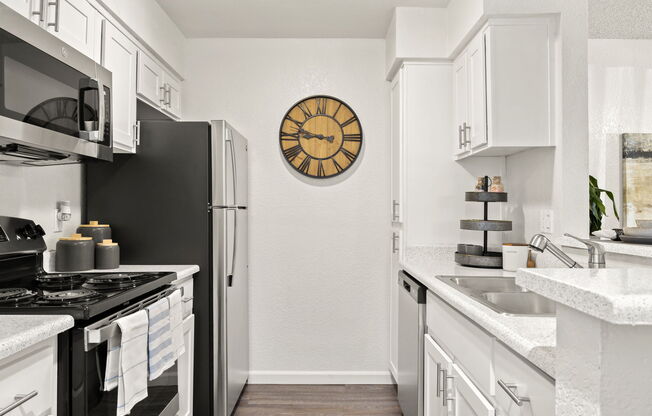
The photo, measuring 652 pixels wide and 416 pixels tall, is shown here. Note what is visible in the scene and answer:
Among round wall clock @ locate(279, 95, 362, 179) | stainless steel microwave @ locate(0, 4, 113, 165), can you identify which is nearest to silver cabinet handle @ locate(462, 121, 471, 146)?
round wall clock @ locate(279, 95, 362, 179)

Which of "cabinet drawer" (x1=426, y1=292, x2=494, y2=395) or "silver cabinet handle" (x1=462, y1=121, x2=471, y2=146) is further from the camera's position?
"silver cabinet handle" (x1=462, y1=121, x2=471, y2=146)

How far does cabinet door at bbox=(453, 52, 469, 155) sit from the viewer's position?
2769 mm

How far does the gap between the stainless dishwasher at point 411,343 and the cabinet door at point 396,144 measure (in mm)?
595

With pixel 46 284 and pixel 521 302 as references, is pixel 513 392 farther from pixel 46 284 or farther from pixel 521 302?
pixel 46 284

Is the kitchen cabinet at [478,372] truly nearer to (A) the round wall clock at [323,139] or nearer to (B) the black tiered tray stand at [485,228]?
(B) the black tiered tray stand at [485,228]

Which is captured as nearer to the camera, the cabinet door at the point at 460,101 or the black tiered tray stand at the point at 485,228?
the black tiered tray stand at the point at 485,228

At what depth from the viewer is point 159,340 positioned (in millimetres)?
1903

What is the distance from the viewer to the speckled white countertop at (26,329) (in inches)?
42.8

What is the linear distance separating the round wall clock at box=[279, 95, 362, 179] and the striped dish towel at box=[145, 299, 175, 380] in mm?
1759

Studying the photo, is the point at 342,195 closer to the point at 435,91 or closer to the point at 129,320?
the point at 435,91

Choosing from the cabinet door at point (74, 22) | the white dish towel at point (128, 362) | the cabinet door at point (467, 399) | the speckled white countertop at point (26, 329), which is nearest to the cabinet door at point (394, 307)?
the cabinet door at point (467, 399)

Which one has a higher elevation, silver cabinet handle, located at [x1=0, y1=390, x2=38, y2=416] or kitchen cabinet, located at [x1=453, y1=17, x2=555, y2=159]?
kitchen cabinet, located at [x1=453, y1=17, x2=555, y2=159]

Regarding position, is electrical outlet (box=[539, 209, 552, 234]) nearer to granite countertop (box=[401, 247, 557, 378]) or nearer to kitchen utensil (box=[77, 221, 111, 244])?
granite countertop (box=[401, 247, 557, 378])

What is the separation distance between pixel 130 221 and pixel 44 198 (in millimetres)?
463
